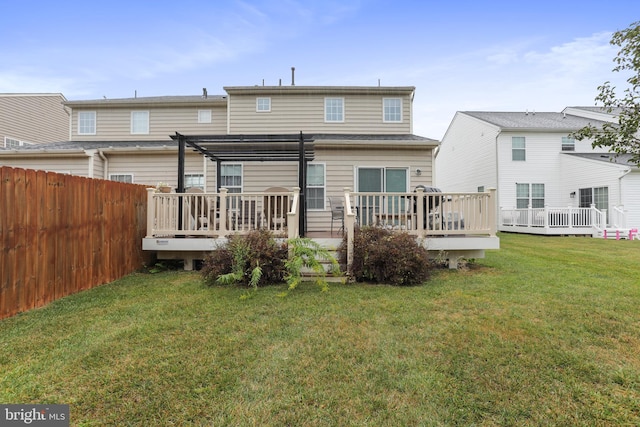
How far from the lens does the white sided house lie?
43.6 ft

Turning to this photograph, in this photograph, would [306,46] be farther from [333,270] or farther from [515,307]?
[515,307]

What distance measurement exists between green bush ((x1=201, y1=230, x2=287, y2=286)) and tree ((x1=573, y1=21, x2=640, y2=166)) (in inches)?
177

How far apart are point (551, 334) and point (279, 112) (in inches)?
392

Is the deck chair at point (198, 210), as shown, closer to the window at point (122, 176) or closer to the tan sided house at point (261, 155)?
the tan sided house at point (261, 155)

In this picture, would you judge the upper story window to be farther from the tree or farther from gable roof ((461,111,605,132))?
gable roof ((461,111,605,132))

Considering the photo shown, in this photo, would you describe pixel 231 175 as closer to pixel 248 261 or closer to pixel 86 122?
pixel 248 261

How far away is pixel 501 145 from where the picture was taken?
15.8 meters

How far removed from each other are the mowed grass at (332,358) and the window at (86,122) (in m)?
10.1

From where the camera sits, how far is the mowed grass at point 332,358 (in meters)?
2.00

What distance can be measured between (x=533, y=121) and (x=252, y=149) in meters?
16.6

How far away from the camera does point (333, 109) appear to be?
1109cm

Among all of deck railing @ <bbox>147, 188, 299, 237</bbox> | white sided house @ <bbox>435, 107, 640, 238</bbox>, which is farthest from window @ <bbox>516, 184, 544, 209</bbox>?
deck railing @ <bbox>147, 188, 299, 237</bbox>


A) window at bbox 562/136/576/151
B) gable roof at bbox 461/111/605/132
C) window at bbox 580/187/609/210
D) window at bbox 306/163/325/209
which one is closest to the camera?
window at bbox 306/163/325/209

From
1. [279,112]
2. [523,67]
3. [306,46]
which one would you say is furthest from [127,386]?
[523,67]
